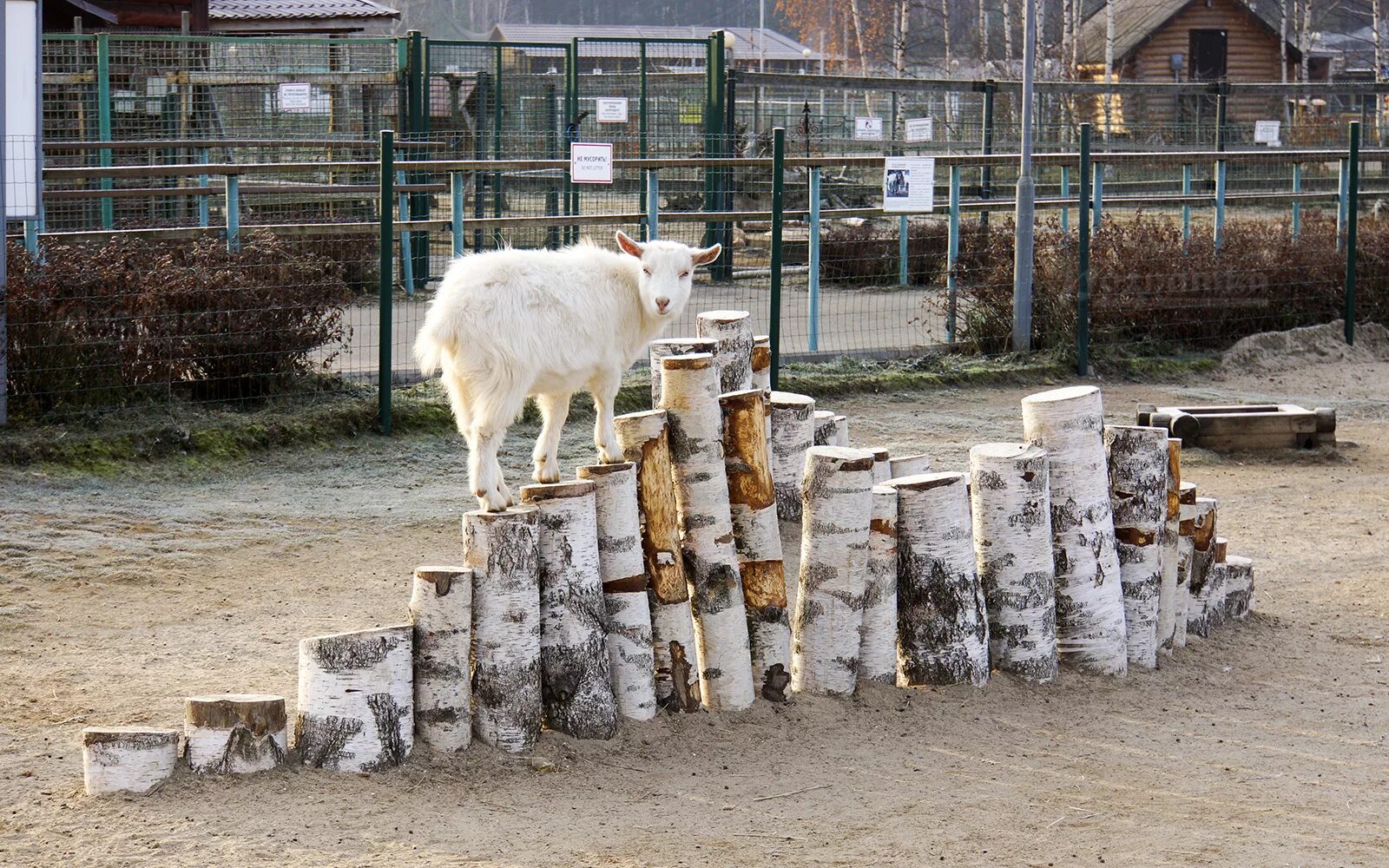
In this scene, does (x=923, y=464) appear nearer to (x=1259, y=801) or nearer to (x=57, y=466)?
(x=1259, y=801)

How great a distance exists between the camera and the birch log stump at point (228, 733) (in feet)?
14.3

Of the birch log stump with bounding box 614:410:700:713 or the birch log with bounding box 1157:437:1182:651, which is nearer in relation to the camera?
the birch log stump with bounding box 614:410:700:713

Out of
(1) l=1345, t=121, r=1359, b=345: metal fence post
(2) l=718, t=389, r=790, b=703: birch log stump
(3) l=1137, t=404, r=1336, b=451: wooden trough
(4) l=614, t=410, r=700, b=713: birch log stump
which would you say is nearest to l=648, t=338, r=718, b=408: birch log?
(2) l=718, t=389, r=790, b=703: birch log stump

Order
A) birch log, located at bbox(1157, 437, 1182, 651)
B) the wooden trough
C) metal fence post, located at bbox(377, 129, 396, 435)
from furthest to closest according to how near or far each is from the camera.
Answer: the wooden trough → metal fence post, located at bbox(377, 129, 396, 435) → birch log, located at bbox(1157, 437, 1182, 651)

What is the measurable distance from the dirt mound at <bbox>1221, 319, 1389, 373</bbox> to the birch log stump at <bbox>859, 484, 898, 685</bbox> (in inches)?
324

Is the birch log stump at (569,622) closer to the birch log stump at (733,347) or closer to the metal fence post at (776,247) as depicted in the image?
the birch log stump at (733,347)

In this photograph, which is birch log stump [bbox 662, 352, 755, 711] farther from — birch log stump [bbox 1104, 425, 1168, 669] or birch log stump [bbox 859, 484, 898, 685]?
birch log stump [bbox 1104, 425, 1168, 669]

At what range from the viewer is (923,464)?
6051 mm

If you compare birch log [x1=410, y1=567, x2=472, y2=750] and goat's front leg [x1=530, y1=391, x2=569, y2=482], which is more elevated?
goat's front leg [x1=530, y1=391, x2=569, y2=482]

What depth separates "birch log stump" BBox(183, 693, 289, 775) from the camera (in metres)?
4.36

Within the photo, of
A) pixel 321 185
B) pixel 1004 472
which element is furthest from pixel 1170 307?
pixel 1004 472

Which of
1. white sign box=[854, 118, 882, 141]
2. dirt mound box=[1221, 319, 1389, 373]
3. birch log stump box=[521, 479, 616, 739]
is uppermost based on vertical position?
white sign box=[854, 118, 882, 141]

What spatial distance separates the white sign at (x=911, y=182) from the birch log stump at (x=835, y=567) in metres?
7.14

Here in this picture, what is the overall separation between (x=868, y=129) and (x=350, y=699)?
1576 centimetres
